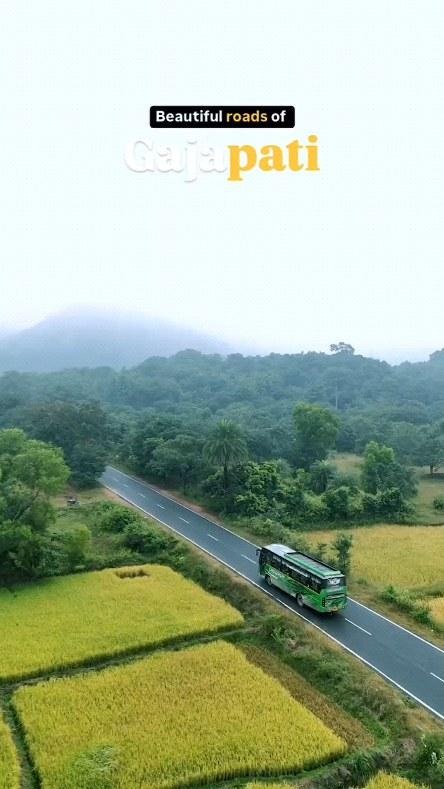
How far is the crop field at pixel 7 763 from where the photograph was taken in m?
15.6

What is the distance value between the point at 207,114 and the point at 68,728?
22745 mm

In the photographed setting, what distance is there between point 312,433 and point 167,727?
135ft

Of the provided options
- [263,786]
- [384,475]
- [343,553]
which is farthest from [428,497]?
[263,786]

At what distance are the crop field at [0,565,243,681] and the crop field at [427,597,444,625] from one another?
8.82 m

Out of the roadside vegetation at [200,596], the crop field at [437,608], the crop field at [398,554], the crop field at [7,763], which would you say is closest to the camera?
the crop field at [7,763]

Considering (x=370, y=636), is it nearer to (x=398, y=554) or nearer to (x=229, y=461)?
(x=398, y=554)

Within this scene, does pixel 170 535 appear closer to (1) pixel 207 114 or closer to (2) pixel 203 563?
(2) pixel 203 563

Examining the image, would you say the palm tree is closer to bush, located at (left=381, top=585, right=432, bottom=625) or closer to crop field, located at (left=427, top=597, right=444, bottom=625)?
bush, located at (left=381, top=585, right=432, bottom=625)

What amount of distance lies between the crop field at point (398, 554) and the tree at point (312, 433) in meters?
16.1

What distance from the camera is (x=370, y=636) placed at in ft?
79.1

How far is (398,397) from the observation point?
386 feet

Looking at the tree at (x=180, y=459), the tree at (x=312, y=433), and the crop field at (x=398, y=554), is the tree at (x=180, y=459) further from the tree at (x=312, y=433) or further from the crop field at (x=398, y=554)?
the crop field at (x=398, y=554)

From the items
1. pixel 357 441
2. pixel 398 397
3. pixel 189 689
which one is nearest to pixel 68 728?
pixel 189 689

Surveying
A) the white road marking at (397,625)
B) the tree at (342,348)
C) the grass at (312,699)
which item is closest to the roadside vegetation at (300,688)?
the grass at (312,699)
